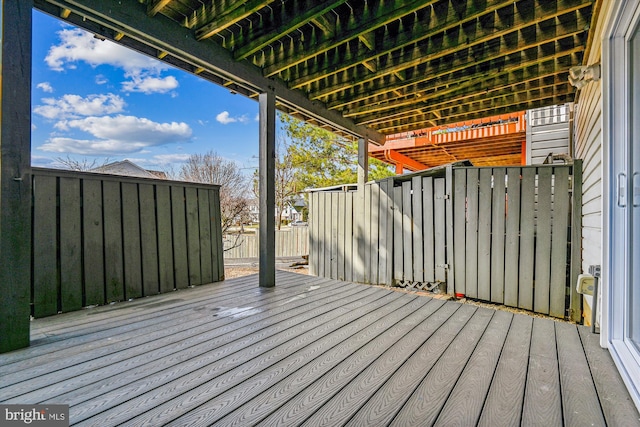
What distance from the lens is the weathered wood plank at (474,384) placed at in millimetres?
1172

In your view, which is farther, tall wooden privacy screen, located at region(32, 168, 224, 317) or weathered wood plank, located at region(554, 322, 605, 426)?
tall wooden privacy screen, located at region(32, 168, 224, 317)

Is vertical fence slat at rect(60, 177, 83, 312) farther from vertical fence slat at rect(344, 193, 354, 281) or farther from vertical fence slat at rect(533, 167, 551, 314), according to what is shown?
vertical fence slat at rect(533, 167, 551, 314)

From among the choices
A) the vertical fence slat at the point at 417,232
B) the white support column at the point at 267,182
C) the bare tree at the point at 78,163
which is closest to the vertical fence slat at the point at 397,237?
the vertical fence slat at the point at 417,232

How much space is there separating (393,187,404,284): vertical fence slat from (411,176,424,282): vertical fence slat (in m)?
0.24

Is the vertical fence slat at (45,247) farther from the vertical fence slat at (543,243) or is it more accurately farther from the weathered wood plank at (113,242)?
the vertical fence slat at (543,243)

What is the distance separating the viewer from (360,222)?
5137mm

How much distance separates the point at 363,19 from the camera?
7.88 feet

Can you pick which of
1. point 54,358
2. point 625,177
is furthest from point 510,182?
point 54,358

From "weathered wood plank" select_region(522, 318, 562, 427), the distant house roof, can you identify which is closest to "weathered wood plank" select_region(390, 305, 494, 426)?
"weathered wood plank" select_region(522, 318, 562, 427)

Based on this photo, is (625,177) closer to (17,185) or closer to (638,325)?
(638,325)

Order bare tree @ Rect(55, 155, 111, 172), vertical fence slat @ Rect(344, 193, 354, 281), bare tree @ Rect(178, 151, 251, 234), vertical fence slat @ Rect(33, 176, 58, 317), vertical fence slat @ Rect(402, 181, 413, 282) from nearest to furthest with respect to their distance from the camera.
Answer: vertical fence slat @ Rect(33, 176, 58, 317)
vertical fence slat @ Rect(402, 181, 413, 282)
vertical fence slat @ Rect(344, 193, 354, 281)
bare tree @ Rect(55, 155, 111, 172)
bare tree @ Rect(178, 151, 251, 234)

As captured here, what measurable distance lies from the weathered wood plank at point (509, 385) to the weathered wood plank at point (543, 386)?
0.03 meters

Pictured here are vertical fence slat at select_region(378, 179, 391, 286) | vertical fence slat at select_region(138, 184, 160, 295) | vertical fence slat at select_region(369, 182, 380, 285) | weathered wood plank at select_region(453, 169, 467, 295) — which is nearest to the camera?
vertical fence slat at select_region(138, 184, 160, 295)

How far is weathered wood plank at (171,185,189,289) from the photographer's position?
3291 mm
